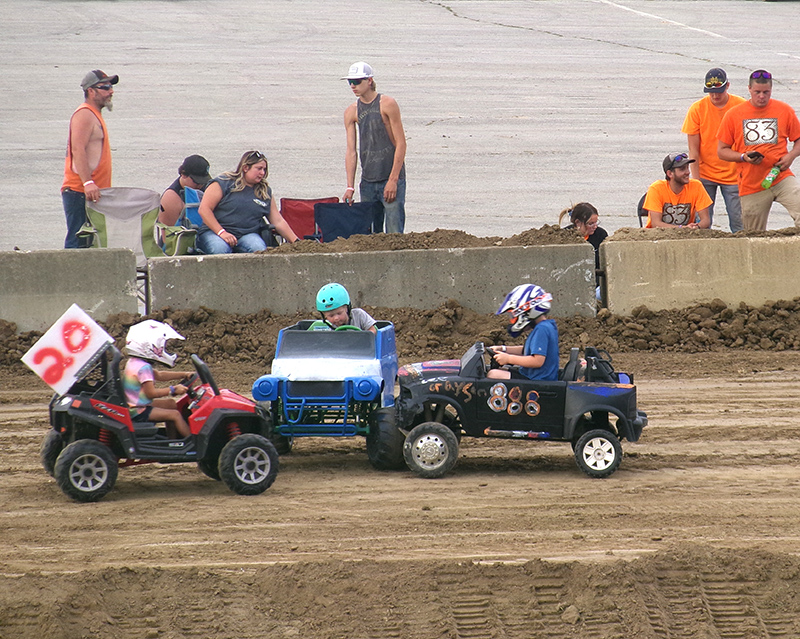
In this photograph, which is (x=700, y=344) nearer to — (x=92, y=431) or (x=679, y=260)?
(x=679, y=260)

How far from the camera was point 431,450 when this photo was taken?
754 centimetres

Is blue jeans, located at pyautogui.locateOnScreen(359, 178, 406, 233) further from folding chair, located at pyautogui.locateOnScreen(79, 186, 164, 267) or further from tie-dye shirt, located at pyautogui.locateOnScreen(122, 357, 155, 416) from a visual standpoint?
tie-dye shirt, located at pyautogui.locateOnScreen(122, 357, 155, 416)

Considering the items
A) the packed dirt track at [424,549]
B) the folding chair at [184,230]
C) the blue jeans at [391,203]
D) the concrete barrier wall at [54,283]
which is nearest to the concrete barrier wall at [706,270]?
the blue jeans at [391,203]

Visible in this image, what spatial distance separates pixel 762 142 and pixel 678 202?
107 centimetres

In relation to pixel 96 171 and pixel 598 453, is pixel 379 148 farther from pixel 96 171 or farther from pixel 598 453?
pixel 598 453

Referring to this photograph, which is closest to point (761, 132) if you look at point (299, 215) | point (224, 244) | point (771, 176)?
point (771, 176)

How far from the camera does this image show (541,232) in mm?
11352

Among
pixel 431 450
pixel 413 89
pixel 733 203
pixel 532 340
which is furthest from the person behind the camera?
pixel 413 89

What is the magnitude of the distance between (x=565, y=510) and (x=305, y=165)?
13.2 metres

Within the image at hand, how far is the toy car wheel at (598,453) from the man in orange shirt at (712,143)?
574 cm

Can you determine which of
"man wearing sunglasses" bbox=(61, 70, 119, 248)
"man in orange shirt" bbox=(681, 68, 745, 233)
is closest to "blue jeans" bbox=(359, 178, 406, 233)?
"man wearing sunglasses" bbox=(61, 70, 119, 248)

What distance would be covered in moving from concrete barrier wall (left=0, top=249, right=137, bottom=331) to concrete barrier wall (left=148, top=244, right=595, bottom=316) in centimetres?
44

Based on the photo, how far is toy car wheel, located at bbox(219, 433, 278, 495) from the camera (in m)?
7.11

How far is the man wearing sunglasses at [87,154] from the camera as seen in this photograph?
11266mm
